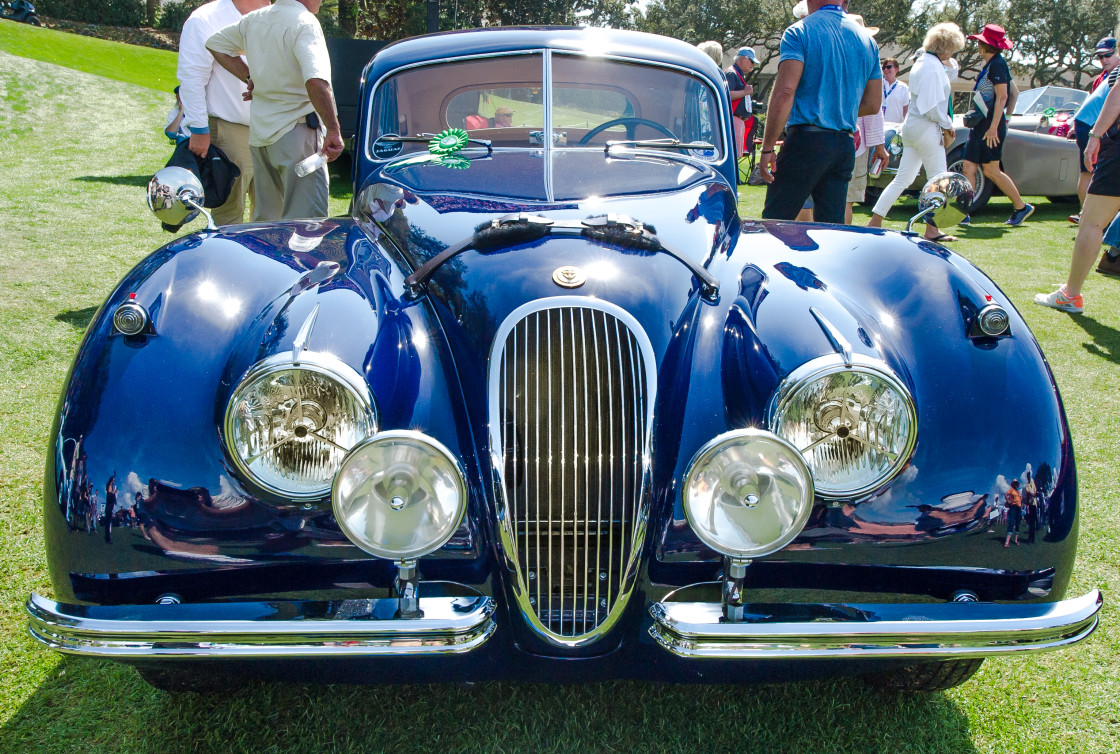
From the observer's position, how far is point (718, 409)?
189cm

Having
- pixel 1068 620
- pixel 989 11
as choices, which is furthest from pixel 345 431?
pixel 989 11

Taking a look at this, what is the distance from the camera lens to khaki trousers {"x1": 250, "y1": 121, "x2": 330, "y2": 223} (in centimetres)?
471

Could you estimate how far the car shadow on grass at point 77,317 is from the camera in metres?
4.94

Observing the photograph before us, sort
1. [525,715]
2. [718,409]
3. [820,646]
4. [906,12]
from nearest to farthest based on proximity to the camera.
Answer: [820,646] < [718,409] < [525,715] < [906,12]

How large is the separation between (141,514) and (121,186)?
9483mm

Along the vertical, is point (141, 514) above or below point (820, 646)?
above

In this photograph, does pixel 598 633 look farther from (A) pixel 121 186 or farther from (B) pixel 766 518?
(A) pixel 121 186

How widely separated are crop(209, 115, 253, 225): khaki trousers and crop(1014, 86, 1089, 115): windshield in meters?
13.6

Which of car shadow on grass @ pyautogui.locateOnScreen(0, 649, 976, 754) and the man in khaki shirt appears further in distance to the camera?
the man in khaki shirt

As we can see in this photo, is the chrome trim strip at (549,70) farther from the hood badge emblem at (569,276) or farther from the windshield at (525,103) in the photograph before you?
the hood badge emblem at (569,276)

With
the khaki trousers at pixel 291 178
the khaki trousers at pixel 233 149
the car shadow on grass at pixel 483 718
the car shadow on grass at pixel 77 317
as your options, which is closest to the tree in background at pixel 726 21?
the khaki trousers at pixel 233 149

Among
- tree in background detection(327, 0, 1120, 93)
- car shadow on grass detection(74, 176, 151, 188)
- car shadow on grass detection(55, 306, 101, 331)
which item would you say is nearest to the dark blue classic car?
car shadow on grass detection(55, 306, 101, 331)

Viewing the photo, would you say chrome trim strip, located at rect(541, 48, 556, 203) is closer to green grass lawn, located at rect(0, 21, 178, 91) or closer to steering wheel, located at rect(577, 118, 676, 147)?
steering wheel, located at rect(577, 118, 676, 147)

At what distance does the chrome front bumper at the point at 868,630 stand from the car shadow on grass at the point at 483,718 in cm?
55
